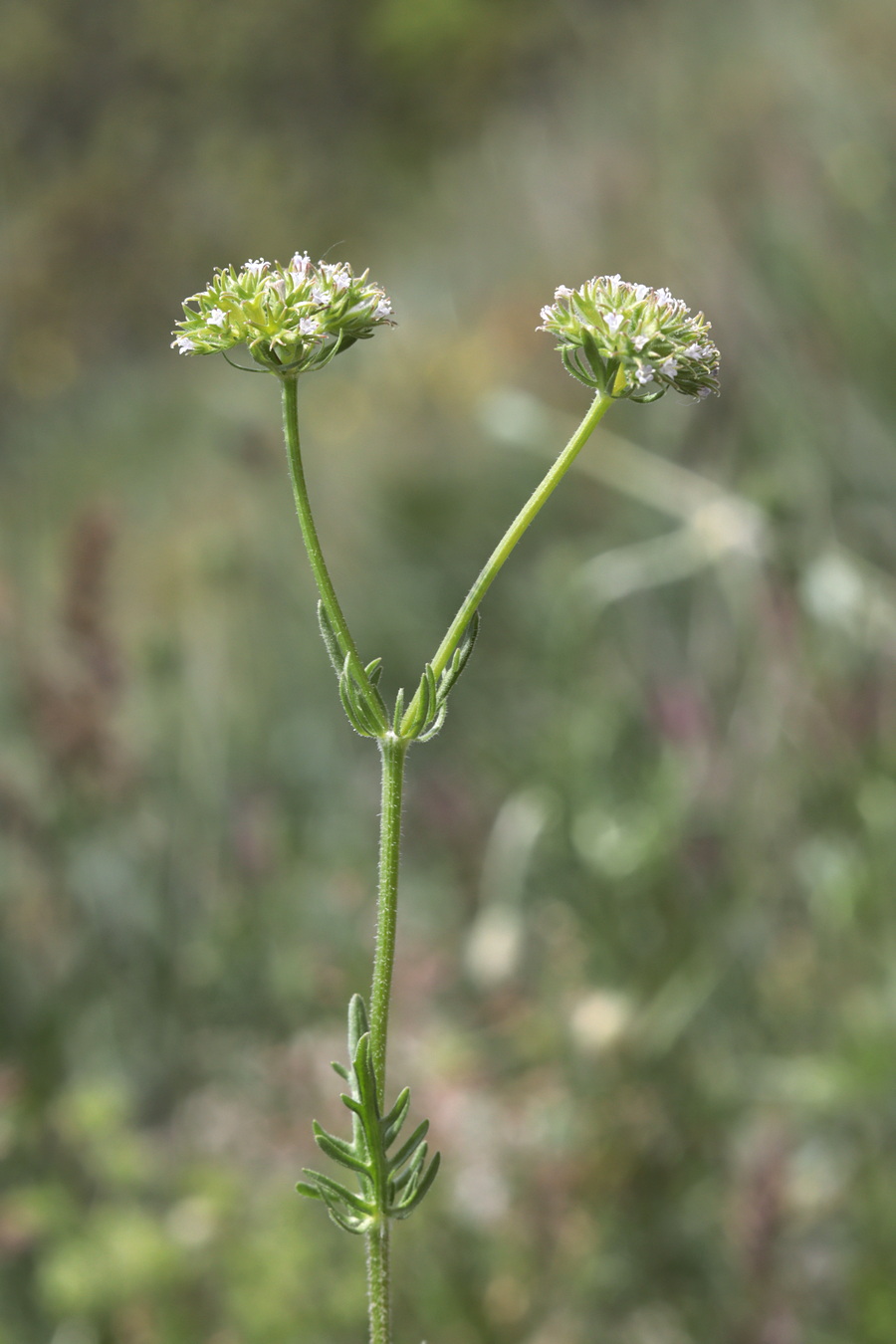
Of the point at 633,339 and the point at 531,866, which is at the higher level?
the point at 531,866

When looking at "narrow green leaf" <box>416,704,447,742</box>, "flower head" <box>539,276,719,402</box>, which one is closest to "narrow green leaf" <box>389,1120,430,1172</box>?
"narrow green leaf" <box>416,704,447,742</box>

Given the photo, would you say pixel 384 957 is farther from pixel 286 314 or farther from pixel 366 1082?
pixel 286 314

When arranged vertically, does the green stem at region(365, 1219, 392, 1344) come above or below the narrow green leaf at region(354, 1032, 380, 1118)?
below

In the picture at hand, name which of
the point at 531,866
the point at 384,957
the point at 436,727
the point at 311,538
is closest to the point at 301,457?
the point at 311,538

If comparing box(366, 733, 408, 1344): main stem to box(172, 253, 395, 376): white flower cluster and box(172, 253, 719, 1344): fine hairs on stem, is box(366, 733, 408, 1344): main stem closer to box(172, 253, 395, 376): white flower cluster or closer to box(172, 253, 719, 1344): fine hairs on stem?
box(172, 253, 719, 1344): fine hairs on stem

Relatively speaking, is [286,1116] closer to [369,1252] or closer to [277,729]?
[369,1252]

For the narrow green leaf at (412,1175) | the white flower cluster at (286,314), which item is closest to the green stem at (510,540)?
the white flower cluster at (286,314)
